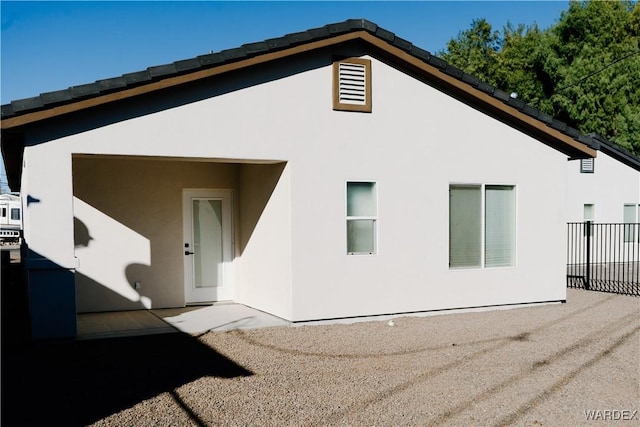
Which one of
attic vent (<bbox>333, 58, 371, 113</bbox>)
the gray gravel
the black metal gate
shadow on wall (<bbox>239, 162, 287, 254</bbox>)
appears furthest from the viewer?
the black metal gate

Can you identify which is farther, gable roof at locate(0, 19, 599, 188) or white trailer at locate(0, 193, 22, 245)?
white trailer at locate(0, 193, 22, 245)

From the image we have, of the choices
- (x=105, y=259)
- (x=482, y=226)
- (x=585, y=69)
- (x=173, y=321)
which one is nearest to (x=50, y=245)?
(x=173, y=321)

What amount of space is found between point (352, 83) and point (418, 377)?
5.26 meters

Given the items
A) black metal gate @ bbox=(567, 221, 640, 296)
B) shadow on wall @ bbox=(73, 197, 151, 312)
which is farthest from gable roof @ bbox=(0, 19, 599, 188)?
black metal gate @ bbox=(567, 221, 640, 296)

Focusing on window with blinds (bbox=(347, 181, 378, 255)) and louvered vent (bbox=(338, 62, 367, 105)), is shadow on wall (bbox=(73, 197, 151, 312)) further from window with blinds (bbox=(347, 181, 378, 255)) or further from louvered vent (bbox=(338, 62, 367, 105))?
louvered vent (bbox=(338, 62, 367, 105))

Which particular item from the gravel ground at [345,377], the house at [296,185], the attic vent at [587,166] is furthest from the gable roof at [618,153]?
the gravel ground at [345,377]

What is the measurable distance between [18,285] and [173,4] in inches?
329

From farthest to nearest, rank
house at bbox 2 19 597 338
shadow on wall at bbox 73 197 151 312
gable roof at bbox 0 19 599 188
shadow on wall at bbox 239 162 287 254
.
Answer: shadow on wall at bbox 73 197 151 312
shadow on wall at bbox 239 162 287 254
house at bbox 2 19 597 338
gable roof at bbox 0 19 599 188

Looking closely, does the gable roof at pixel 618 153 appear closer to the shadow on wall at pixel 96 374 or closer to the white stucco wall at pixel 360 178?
the white stucco wall at pixel 360 178

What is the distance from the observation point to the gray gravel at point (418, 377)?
539 centimetres

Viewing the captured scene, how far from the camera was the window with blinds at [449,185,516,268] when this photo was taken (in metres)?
10.9

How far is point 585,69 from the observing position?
29.9 m

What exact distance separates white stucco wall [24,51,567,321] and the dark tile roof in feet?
1.63

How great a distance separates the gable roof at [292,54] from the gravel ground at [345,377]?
3249mm
